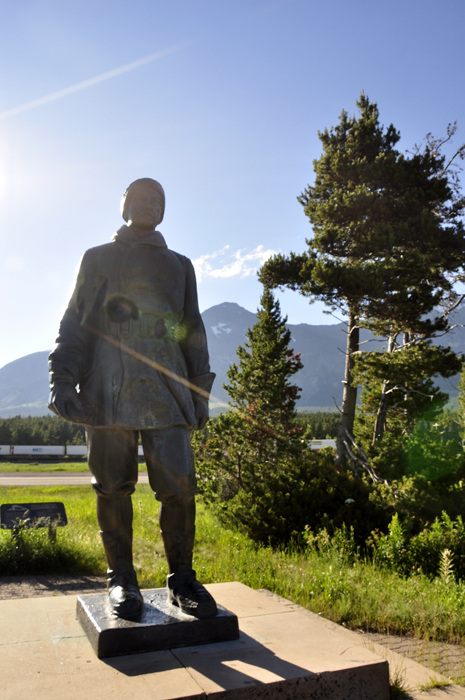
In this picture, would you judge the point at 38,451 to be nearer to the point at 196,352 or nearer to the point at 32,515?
the point at 32,515

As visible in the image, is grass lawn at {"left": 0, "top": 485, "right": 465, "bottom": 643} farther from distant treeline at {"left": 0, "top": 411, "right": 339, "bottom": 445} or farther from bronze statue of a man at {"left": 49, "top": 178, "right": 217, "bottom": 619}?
distant treeline at {"left": 0, "top": 411, "right": 339, "bottom": 445}

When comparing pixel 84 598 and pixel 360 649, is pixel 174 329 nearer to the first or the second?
pixel 84 598

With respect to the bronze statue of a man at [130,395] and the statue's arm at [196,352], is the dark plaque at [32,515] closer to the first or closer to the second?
the bronze statue of a man at [130,395]

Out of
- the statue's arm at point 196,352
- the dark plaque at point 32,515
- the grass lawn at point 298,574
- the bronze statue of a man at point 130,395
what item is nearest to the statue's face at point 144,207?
the bronze statue of a man at point 130,395

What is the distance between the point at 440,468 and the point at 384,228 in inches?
250

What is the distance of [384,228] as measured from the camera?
484 inches

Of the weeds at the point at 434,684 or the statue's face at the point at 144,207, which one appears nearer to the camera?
the weeds at the point at 434,684

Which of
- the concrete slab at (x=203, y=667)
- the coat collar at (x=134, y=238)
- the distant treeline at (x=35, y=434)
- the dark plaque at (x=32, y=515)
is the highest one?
the coat collar at (x=134, y=238)

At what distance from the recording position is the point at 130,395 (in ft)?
10.2

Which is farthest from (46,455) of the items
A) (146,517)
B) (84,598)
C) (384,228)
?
(84,598)

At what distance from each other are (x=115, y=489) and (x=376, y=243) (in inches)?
419

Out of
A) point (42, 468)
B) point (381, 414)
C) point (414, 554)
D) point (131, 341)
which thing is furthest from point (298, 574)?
point (42, 468)

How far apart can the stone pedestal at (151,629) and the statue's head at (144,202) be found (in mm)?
2437

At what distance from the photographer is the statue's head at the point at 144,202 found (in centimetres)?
351
